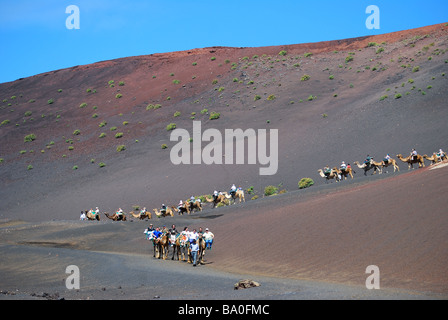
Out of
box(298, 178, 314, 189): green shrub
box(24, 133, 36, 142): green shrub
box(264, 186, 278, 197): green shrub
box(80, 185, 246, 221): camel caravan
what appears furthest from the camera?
box(24, 133, 36, 142): green shrub

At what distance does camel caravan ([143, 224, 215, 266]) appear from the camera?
26.7 metres

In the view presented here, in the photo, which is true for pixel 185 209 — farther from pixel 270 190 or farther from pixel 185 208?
pixel 270 190

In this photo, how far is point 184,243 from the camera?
28.2m

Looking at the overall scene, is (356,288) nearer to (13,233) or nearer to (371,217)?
(371,217)

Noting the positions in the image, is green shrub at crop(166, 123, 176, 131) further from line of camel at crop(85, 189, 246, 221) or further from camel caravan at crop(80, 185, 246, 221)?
line of camel at crop(85, 189, 246, 221)

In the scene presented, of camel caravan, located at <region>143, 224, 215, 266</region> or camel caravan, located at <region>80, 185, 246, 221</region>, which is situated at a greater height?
camel caravan, located at <region>80, 185, 246, 221</region>

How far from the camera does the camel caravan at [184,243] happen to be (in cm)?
2666

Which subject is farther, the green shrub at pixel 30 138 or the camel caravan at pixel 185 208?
the green shrub at pixel 30 138

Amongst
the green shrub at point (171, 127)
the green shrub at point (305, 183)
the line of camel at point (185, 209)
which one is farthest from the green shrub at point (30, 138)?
the green shrub at point (305, 183)

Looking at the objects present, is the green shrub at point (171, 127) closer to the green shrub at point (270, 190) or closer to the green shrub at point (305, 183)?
the green shrub at point (270, 190)

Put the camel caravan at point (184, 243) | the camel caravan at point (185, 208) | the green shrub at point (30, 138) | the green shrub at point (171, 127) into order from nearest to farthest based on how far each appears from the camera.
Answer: the camel caravan at point (184, 243), the camel caravan at point (185, 208), the green shrub at point (171, 127), the green shrub at point (30, 138)

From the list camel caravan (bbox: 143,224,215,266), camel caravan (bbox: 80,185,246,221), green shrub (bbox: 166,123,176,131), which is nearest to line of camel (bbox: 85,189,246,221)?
camel caravan (bbox: 80,185,246,221)

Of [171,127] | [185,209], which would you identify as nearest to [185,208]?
[185,209]

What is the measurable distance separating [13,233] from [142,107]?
160 ft
